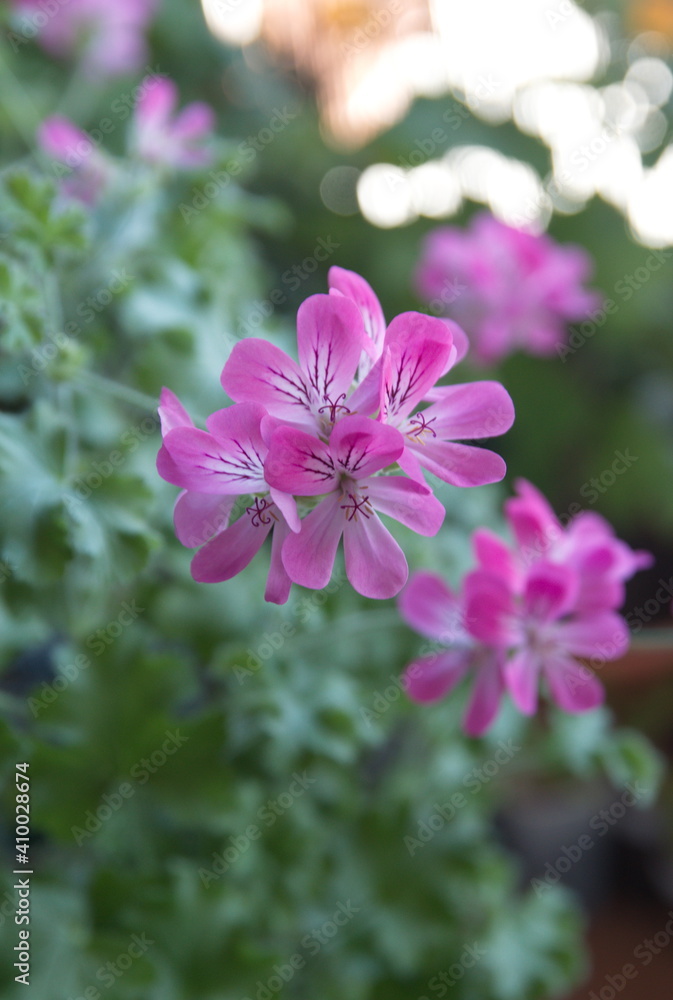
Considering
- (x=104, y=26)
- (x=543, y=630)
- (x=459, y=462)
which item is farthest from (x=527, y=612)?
(x=104, y=26)

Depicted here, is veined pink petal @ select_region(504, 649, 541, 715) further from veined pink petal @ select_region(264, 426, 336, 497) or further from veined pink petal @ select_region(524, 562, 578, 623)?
veined pink petal @ select_region(264, 426, 336, 497)

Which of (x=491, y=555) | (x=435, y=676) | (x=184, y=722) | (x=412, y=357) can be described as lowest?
(x=184, y=722)

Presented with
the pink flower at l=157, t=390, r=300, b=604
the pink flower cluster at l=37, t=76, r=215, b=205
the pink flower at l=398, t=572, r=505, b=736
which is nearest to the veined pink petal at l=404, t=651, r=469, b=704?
the pink flower at l=398, t=572, r=505, b=736

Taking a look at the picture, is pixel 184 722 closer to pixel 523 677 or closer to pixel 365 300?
pixel 523 677

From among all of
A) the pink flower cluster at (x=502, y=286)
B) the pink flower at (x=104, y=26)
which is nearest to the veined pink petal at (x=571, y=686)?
the pink flower cluster at (x=502, y=286)

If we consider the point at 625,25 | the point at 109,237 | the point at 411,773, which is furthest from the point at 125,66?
the point at 411,773

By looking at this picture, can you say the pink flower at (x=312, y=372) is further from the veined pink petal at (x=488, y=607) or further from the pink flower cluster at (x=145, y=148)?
the pink flower cluster at (x=145, y=148)

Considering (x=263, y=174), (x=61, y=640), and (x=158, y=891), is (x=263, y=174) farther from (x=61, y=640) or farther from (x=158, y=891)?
(x=158, y=891)

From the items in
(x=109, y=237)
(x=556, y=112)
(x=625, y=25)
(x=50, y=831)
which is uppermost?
(x=625, y=25)
